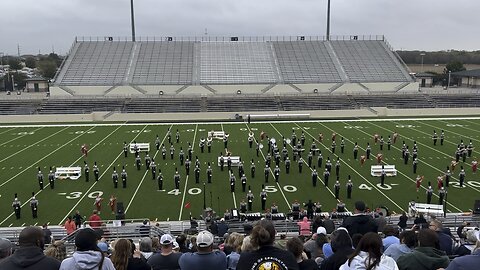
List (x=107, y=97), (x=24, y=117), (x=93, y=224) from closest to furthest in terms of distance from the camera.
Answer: (x=93, y=224) < (x=24, y=117) < (x=107, y=97)

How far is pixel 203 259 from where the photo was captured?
3.31m

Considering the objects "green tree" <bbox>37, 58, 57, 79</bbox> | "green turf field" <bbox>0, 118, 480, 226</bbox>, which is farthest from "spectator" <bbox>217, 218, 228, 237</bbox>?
"green tree" <bbox>37, 58, 57, 79</bbox>

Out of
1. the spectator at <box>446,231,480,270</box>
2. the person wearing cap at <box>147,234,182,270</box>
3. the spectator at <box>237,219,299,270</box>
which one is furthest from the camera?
the person wearing cap at <box>147,234,182,270</box>

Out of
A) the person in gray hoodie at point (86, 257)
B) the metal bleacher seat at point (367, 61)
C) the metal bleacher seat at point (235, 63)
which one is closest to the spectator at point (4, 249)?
the person in gray hoodie at point (86, 257)

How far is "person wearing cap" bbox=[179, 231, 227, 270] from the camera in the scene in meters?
3.28

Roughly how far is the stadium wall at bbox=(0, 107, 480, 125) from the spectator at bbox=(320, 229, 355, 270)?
3078 centimetres

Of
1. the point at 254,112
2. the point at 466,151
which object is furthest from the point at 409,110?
the point at 466,151

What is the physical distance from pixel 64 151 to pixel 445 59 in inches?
3392

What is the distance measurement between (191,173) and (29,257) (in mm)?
14232

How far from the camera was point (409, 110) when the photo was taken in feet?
119

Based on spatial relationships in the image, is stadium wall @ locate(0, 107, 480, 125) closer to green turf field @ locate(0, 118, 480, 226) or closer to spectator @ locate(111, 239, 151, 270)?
green turf field @ locate(0, 118, 480, 226)

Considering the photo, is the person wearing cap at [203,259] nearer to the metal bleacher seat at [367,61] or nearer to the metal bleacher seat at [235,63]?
the metal bleacher seat at [235,63]

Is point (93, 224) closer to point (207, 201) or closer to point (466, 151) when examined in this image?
point (207, 201)

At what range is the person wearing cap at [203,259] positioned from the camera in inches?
129
